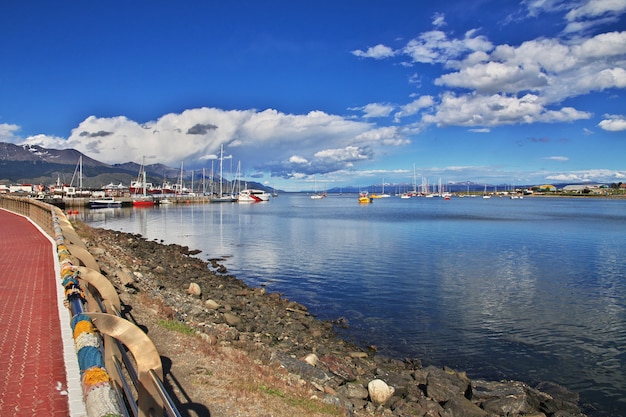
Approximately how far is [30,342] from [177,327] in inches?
163

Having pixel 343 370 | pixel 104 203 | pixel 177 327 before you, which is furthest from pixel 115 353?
pixel 104 203

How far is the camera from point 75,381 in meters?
6.40

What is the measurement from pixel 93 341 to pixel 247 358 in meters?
6.56

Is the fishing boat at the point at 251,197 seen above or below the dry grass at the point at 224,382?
above

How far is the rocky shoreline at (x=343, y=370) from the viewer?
11281 mm

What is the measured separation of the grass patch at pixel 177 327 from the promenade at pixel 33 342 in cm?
253

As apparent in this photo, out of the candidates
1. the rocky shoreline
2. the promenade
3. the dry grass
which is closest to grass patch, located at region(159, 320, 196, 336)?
the dry grass

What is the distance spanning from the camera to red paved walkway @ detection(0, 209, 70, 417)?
5.79 m

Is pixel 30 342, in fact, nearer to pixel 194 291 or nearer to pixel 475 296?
pixel 194 291

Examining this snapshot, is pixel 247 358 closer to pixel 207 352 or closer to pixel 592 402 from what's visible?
pixel 207 352

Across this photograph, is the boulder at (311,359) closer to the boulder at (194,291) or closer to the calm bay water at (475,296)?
the calm bay water at (475,296)

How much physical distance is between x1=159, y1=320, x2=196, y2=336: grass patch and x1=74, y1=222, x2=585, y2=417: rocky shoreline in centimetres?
28

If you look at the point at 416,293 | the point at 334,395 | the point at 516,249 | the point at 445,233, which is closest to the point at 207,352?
the point at 334,395

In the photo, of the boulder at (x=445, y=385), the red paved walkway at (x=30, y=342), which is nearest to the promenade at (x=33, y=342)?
the red paved walkway at (x=30, y=342)
